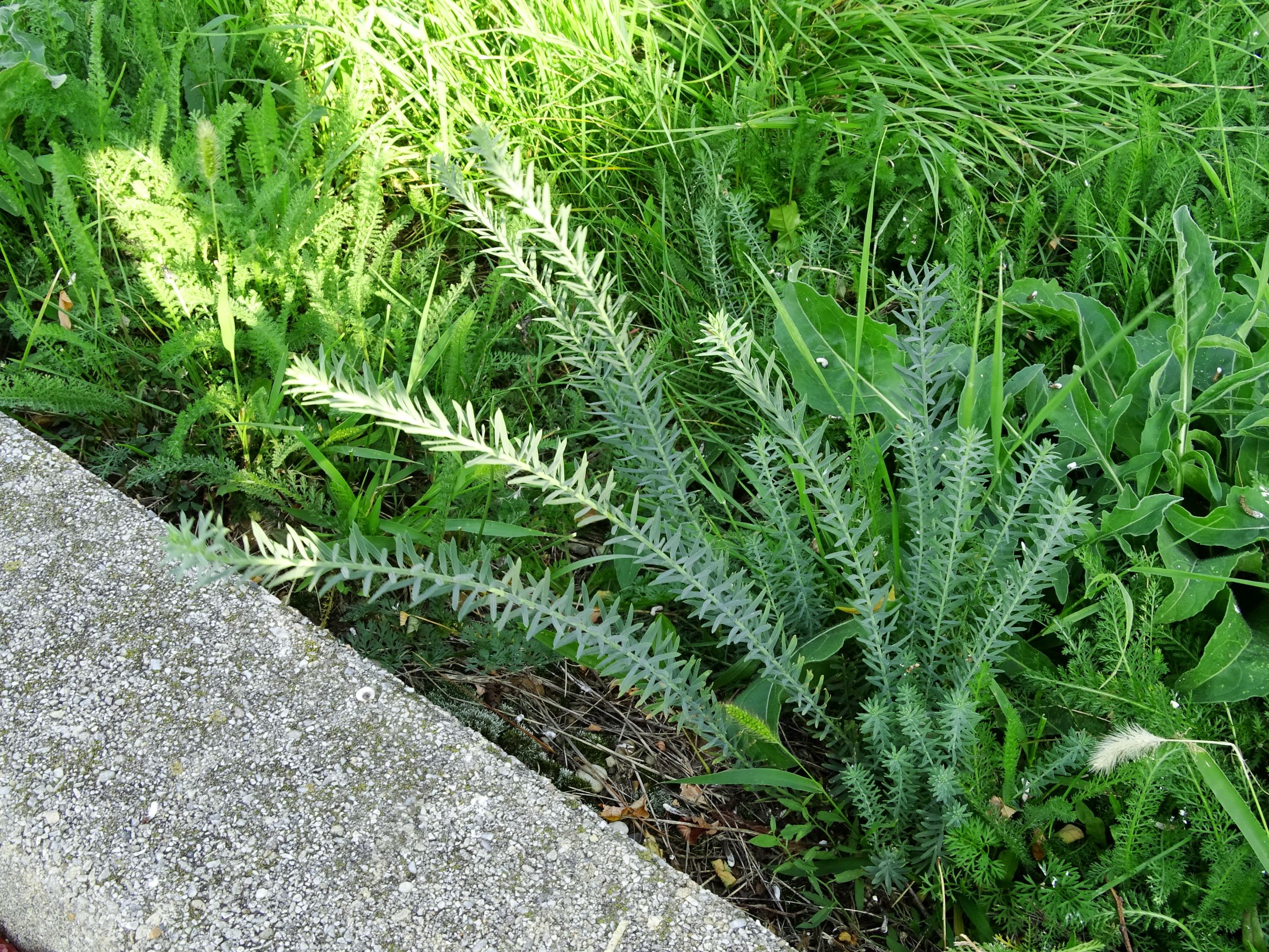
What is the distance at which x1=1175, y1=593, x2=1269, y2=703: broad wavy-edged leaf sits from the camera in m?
1.50

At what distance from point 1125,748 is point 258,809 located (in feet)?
3.76

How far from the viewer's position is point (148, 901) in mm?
1231

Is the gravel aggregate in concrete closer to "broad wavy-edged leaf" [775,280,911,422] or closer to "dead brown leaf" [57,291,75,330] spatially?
"dead brown leaf" [57,291,75,330]

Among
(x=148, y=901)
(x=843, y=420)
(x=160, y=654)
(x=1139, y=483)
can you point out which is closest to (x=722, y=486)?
(x=843, y=420)

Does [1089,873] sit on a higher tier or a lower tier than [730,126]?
lower

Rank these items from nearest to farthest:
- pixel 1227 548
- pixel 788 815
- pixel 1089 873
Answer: pixel 1089 873 → pixel 788 815 → pixel 1227 548

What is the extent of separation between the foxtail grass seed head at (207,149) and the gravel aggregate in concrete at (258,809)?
2.55 ft

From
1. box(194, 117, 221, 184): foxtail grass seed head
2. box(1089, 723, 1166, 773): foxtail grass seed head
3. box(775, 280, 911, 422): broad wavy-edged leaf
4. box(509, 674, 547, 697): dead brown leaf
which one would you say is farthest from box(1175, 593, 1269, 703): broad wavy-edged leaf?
box(194, 117, 221, 184): foxtail grass seed head

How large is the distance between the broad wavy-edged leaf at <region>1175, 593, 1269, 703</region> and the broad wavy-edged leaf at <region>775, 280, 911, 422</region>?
65 centimetres

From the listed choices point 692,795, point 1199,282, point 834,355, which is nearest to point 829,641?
point 692,795

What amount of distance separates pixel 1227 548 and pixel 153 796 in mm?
1761

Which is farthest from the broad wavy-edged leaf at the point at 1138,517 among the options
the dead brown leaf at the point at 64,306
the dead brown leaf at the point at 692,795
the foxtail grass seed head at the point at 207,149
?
the dead brown leaf at the point at 64,306

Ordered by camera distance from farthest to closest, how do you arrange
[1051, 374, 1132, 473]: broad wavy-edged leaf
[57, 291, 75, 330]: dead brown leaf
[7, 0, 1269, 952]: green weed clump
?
[57, 291, 75, 330]: dead brown leaf < [1051, 374, 1132, 473]: broad wavy-edged leaf < [7, 0, 1269, 952]: green weed clump

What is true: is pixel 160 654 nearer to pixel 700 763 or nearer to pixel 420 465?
pixel 420 465
